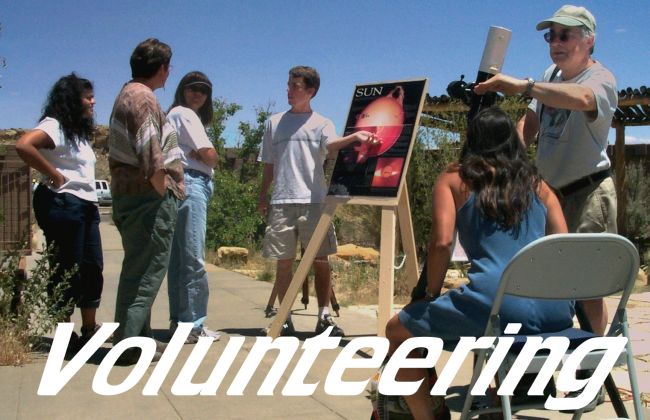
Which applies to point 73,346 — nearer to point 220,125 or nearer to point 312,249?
point 312,249

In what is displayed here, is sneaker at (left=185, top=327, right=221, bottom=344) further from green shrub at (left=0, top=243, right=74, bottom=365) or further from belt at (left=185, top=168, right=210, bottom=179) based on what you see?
belt at (left=185, top=168, right=210, bottom=179)

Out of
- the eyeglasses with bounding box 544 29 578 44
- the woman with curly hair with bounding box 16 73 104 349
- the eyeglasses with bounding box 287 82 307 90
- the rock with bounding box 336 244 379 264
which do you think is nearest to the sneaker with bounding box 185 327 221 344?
the woman with curly hair with bounding box 16 73 104 349

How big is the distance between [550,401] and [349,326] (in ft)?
10.6

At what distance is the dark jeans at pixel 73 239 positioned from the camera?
16.2 ft

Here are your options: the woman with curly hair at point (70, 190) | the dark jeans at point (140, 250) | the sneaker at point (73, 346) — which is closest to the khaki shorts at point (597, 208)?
the dark jeans at point (140, 250)

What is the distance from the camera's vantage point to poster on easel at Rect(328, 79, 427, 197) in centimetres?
488

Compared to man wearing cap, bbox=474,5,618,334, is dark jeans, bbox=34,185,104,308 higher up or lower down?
lower down

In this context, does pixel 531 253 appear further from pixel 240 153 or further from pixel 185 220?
pixel 240 153

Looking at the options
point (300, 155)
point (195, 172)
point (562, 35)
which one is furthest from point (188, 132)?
point (562, 35)

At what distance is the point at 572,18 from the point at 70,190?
3.12 metres

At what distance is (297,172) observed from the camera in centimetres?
552

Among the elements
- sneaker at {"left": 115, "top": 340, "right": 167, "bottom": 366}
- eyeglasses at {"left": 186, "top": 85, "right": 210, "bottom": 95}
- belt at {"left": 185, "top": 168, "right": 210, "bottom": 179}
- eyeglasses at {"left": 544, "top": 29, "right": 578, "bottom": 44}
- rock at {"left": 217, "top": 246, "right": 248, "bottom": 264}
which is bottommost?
rock at {"left": 217, "top": 246, "right": 248, "bottom": 264}

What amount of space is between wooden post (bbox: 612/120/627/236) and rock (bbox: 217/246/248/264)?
22.1 feet

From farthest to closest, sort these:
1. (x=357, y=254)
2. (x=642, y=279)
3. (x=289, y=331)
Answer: (x=357, y=254) → (x=642, y=279) → (x=289, y=331)
